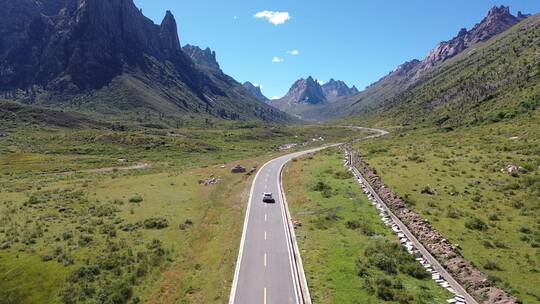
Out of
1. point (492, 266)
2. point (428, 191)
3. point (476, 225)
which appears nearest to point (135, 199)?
point (428, 191)

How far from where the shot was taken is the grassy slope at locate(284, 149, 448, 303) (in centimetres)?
2784

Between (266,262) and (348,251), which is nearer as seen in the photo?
(266,262)

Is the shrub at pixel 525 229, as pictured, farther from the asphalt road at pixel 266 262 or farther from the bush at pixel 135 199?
the bush at pixel 135 199

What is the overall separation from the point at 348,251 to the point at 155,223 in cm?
2357

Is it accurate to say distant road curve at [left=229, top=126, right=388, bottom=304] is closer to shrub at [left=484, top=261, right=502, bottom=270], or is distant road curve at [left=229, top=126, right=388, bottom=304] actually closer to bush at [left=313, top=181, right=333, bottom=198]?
bush at [left=313, top=181, right=333, bottom=198]

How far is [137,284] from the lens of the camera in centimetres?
3338

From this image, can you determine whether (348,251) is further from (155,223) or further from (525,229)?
(155,223)

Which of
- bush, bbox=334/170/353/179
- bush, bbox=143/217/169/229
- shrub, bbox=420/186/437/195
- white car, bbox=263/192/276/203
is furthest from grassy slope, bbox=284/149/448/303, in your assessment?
bush, bbox=143/217/169/229

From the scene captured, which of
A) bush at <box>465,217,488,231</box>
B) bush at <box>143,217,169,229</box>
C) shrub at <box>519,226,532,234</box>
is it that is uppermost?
bush at <box>143,217,169,229</box>

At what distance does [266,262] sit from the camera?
3412cm

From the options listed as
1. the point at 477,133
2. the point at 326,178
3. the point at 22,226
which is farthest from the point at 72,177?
the point at 477,133

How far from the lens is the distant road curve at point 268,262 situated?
93.6 ft

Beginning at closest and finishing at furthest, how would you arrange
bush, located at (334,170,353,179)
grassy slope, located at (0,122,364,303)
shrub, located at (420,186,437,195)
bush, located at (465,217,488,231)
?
grassy slope, located at (0,122,364,303) < bush, located at (465,217,488,231) < shrub, located at (420,186,437,195) < bush, located at (334,170,353,179)

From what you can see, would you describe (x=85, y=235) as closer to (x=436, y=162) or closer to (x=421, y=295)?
(x=421, y=295)
